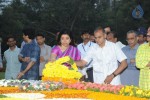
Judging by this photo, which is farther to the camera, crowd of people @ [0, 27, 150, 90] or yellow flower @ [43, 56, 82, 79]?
crowd of people @ [0, 27, 150, 90]

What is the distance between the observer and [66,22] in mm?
56438

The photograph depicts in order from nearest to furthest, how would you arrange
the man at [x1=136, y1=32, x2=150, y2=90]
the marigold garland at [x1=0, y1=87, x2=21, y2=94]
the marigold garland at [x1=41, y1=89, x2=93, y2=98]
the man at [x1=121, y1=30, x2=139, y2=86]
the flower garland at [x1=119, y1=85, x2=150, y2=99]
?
1. the flower garland at [x1=119, y1=85, x2=150, y2=99]
2. the marigold garland at [x1=41, y1=89, x2=93, y2=98]
3. the marigold garland at [x1=0, y1=87, x2=21, y2=94]
4. the man at [x1=136, y1=32, x2=150, y2=90]
5. the man at [x1=121, y1=30, x2=139, y2=86]

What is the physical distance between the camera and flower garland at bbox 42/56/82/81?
23.4ft

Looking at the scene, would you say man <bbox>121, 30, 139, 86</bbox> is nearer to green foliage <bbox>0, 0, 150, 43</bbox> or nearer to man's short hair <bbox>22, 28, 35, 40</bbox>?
man's short hair <bbox>22, 28, 35, 40</bbox>

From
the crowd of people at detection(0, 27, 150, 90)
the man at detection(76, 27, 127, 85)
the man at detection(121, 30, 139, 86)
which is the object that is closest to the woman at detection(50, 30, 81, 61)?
the crowd of people at detection(0, 27, 150, 90)

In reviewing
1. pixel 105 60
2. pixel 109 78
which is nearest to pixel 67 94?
pixel 109 78

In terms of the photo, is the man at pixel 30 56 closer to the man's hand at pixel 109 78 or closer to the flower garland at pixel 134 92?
the man's hand at pixel 109 78

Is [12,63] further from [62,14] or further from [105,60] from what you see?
[62,14]

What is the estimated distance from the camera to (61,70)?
7.12m

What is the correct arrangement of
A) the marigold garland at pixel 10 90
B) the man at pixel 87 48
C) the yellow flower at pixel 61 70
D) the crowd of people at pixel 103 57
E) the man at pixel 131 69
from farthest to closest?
the man at pixel 87 48
the man at pixel 131 69
the crowd of people at pixel 103 57
the yellow flower at pixel 61 70
the marigold garland at pixel 10 90

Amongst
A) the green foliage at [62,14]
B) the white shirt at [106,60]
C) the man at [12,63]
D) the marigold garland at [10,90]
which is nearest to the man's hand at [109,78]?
the white shirt at [106,60]

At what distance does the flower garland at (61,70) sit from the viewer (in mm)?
7125

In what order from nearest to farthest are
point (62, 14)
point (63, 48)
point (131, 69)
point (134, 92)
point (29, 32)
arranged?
point (134, 92) → point (63, 48) → point (131, 69) → point (29, 32) → point (62, 14)

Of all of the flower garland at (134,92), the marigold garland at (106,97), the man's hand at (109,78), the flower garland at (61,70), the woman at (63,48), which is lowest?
the marigold garland at (106,97)
